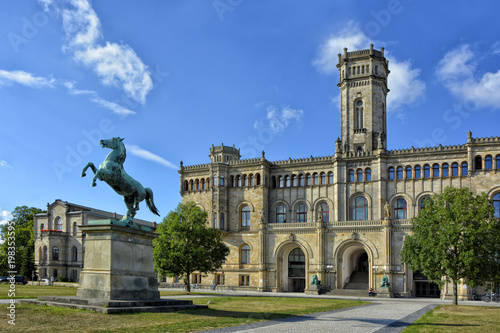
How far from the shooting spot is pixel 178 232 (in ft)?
177

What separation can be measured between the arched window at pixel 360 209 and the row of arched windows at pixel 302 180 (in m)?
4.71

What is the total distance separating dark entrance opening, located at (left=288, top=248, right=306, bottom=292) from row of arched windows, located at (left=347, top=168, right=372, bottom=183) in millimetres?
12211

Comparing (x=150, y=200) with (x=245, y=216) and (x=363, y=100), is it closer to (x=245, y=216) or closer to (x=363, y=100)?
(x=245, y=216)

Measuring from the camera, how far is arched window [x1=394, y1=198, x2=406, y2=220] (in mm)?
66812

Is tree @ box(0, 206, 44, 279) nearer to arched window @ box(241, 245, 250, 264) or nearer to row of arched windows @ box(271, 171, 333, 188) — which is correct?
arched window @ box(241, 245, 250, 264)

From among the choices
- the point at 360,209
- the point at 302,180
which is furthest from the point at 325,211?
the point at 302,180

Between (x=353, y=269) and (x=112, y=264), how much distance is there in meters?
51.9

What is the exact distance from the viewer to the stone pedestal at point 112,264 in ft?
76.2

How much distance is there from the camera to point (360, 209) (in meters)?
69.4

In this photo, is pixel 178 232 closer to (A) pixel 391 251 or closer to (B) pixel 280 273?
(B) pixel 280 273

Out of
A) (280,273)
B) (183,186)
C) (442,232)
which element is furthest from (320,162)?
(442,232)

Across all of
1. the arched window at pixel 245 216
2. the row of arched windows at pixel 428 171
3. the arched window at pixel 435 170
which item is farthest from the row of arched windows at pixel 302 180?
the arched window at pixel 435 170

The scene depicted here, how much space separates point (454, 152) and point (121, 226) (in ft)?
169

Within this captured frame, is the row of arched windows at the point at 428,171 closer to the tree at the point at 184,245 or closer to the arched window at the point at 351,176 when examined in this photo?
the arched window at the point at 351,176
